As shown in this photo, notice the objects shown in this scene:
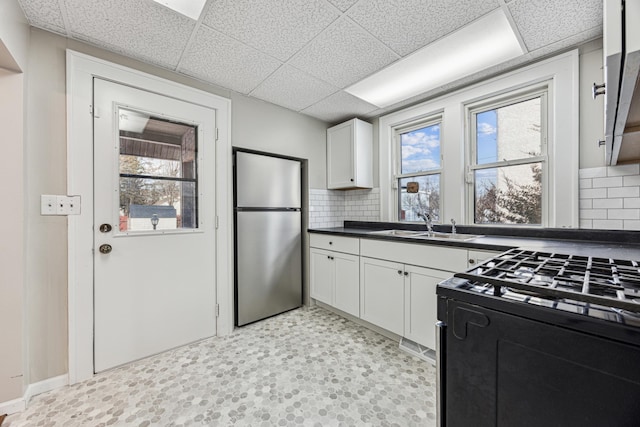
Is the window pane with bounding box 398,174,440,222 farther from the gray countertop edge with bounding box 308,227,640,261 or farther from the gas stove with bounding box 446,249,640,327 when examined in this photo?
the gas stove with bounding box 446,249,640,327

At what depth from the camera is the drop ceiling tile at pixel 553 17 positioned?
1.47m

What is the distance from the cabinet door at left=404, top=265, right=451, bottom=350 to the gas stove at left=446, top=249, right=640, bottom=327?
989 mm

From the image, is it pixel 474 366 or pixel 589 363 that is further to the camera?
pixel 474 366

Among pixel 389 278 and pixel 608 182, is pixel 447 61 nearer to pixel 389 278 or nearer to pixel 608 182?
pixel 608 182

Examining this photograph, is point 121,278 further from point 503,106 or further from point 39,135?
point 503,106

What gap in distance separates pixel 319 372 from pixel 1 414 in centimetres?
182

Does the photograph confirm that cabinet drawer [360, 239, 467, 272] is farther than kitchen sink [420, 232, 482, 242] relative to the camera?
No

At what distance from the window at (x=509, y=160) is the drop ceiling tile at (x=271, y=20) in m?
1.72

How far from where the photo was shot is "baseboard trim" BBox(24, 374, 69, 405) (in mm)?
1560

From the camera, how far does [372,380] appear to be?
5.64 feet

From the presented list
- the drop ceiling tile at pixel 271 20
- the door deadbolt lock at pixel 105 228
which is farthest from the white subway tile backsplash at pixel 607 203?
the door deadbolt lock at pixel 105 228

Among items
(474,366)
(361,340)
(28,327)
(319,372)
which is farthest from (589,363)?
(28,327)

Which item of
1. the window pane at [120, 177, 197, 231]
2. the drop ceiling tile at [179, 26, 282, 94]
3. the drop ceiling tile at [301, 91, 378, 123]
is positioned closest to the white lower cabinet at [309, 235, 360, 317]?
the window pane at [120, 177, 197, 231]

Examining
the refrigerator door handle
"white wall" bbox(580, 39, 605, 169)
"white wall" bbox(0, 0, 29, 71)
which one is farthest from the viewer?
"white wall" bbox(580, 39, 605, 169)
